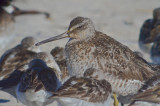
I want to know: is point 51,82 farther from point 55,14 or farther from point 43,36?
point 55,14

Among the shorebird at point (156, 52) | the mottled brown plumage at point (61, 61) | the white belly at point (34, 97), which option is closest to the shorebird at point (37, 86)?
the white belly at point (34, 97)

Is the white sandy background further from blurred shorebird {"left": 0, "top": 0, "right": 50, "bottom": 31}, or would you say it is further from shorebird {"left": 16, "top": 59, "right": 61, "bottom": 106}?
shorebird {"left": 16, "top": 59, "right": 61, "bottom": 106}

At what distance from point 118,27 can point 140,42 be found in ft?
8.23

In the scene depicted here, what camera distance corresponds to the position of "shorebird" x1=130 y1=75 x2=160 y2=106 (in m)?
7.09

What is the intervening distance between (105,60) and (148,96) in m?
1.10

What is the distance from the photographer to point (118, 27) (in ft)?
49.3

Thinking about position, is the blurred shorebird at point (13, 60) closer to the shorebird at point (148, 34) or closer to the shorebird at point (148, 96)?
the shorebird at point (148, 96)

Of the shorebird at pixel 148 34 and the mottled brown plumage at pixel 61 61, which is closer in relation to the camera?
the mottled brown plumage at pixel 61 61

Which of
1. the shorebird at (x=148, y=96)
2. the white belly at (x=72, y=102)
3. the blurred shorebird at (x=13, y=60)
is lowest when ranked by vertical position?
the shorebird at (x=148, y=96)

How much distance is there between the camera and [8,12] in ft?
45.6

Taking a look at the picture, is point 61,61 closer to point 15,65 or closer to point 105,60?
point 15,65

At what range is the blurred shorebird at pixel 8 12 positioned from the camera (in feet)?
42.4

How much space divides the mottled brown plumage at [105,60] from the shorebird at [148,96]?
0.49 meters

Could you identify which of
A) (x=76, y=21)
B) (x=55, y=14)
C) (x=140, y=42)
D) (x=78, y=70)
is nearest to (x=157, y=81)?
(x=78, y=70)
